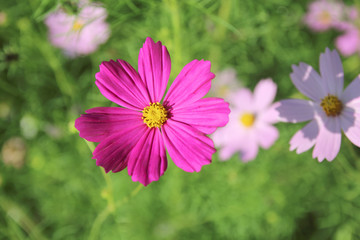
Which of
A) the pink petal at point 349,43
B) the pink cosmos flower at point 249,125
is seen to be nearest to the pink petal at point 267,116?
the pink cosmos flower at point 249,125

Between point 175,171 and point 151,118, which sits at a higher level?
point 175,171

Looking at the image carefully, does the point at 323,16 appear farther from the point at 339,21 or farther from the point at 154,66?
the point at 154,66

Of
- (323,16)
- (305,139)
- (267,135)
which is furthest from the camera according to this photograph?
(323,16)

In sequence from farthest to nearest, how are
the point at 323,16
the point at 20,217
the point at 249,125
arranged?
the point at 323,16 < the point at 20,217 < the point at 249,125

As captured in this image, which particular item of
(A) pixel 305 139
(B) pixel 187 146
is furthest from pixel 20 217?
(A) pixel 305 139

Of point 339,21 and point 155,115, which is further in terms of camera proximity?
point 339,21

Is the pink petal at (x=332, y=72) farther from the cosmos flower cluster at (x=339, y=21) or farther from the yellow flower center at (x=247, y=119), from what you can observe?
the cosmos flower cluster at (x=339, y=21)

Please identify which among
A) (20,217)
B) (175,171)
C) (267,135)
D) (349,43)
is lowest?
(267,135)
